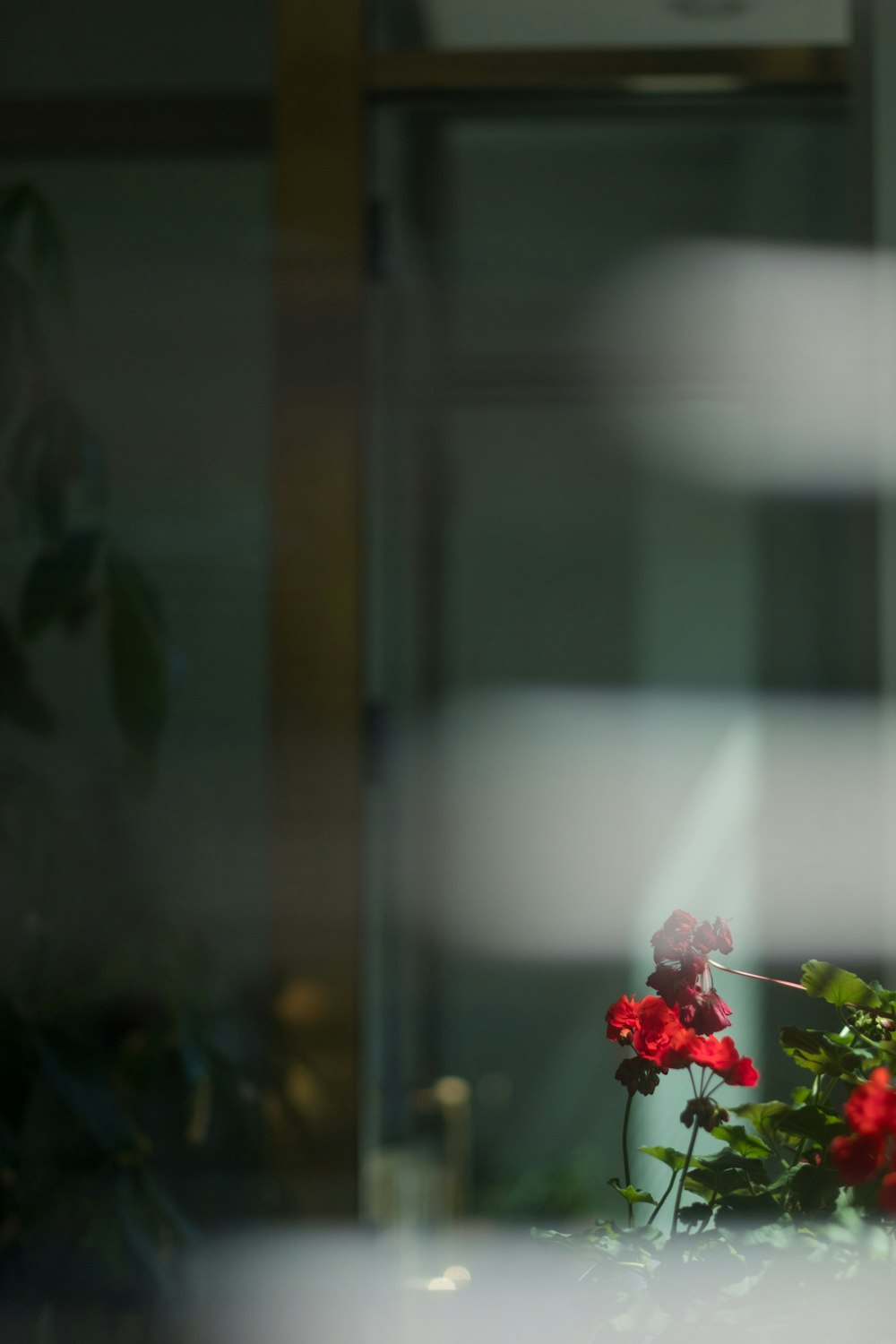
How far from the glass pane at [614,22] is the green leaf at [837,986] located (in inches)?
50.4

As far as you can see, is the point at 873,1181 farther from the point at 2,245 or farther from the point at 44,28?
the point at 44,28

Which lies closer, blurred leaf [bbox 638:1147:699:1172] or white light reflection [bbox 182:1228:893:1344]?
blurred leaf [bbox 638:1147:699:1172]

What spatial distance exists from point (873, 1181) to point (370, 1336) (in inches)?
40.4

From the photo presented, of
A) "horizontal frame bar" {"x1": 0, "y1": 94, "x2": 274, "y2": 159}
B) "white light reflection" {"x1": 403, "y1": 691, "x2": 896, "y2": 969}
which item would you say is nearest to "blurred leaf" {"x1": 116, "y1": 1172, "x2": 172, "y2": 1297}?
"white light reflection" {"x1": 403, "y1": 691, "x2": 896, "y2": 969}

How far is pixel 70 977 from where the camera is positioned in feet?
4.60

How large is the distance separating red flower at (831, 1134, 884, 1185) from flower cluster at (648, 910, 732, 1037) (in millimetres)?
82

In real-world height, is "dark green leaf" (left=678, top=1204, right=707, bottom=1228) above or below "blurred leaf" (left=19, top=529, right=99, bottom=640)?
below

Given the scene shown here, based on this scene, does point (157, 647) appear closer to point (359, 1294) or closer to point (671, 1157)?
point (359, 1294)

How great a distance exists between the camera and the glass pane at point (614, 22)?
144 cm

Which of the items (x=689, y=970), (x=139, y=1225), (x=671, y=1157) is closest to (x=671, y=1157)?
(x=671, y=1157)

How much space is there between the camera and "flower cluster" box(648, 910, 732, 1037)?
525 millimetres

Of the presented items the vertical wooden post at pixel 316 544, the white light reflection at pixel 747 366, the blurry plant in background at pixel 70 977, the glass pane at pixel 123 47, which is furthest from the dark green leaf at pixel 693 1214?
the glass pane at pixel 123 47

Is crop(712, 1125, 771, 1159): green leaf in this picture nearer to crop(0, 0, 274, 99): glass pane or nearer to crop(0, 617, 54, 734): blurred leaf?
crop(0, 617, 54, 734): blurred leaf

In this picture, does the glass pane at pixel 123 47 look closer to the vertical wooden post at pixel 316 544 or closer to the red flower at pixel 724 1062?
the vertical wooden post at pixel 316 544
